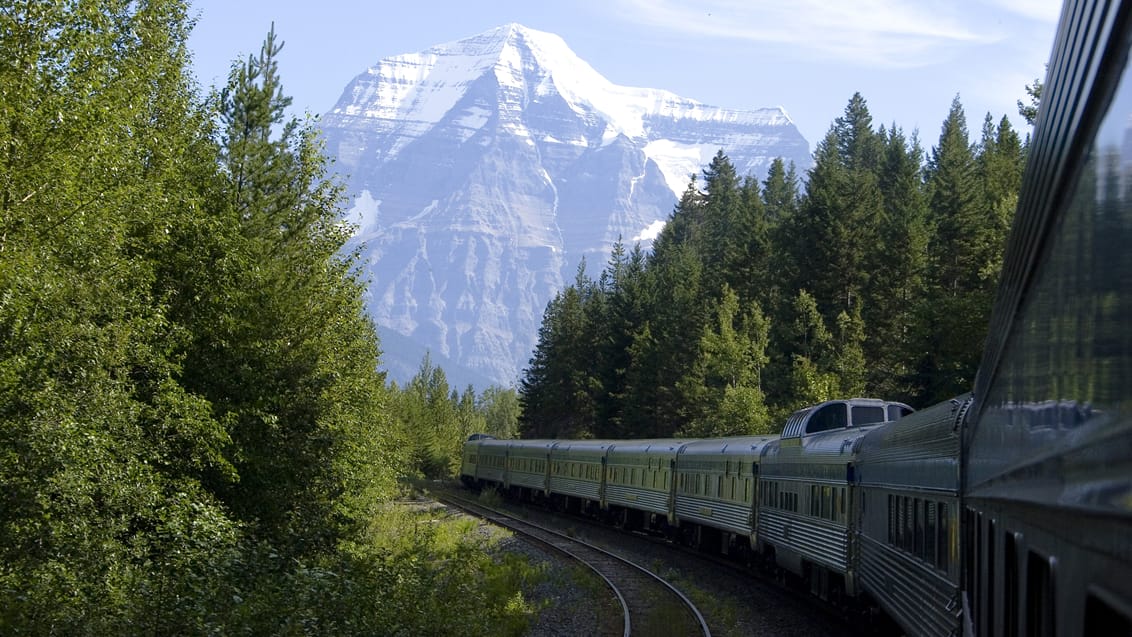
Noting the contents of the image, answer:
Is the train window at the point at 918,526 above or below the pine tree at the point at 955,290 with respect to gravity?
below

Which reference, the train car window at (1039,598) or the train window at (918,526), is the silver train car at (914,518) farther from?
the train car window at (1039,598)

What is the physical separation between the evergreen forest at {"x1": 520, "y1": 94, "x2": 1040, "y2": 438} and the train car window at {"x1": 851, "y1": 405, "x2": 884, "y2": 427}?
1816 centimetres

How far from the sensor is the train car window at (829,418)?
2484 centimetres

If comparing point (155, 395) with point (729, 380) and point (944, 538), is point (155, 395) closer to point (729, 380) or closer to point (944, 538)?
point (944, 538)

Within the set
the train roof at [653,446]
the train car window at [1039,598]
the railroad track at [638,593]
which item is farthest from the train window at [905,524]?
the train roof at [653,446]

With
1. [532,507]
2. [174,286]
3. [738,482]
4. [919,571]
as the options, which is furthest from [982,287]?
[919,571]

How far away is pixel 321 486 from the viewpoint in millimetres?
27328

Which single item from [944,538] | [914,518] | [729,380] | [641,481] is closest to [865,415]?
[914,518]

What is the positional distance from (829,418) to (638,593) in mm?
5150

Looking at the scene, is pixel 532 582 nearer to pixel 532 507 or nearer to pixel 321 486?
pixel 321 486

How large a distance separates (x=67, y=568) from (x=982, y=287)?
4633 cm

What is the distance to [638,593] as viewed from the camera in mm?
25609

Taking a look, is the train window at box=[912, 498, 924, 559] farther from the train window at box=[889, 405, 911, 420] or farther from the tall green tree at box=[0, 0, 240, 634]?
the train window at box=[889, 405, 911, 420]

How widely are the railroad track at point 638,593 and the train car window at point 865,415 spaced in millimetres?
4924
